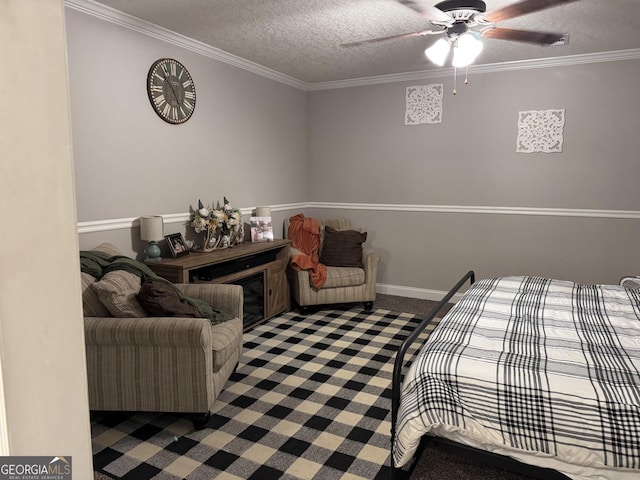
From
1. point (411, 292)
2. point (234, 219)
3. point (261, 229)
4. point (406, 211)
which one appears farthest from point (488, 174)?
point (234, 219)

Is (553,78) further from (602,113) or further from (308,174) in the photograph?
(308,174)

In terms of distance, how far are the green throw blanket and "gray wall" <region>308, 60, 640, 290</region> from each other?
2.89m

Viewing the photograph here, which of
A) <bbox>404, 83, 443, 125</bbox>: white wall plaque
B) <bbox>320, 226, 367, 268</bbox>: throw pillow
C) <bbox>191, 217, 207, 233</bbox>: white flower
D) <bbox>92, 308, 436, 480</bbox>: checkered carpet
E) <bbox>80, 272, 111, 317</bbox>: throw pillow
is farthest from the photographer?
<bbox>404, 83, 443, 125</bbox>: white wall plaque

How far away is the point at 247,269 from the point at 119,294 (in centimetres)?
158

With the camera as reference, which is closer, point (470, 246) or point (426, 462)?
point (426, 462)

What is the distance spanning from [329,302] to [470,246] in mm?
1703

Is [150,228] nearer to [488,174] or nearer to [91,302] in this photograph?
[91,302]

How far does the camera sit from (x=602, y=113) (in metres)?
4.28

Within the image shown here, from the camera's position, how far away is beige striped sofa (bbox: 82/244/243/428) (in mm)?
2438

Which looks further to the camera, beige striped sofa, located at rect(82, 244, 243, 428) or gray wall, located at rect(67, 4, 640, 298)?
gray wall, located at rect(67, 4, 640, 298)

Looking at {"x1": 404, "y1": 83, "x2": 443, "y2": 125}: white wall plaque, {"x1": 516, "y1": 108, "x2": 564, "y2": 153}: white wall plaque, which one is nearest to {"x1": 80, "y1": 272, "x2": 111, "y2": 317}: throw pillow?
{"x1": 404, "y1": 83, "x2": 443, "y2": 125}: white wall plaque

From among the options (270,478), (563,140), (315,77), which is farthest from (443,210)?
(270,478)

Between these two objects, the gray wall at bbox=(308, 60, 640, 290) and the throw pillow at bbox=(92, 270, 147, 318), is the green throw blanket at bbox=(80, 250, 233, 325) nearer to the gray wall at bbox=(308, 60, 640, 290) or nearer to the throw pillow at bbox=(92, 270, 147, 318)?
the throw pillow at bbox=(92, 270, 147, 318)

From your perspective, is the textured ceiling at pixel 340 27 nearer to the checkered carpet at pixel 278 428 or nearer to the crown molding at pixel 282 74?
the crown molding at pixel 282 74
